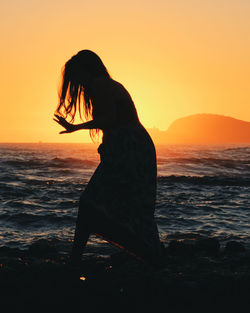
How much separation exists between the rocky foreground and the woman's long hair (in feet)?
5.79

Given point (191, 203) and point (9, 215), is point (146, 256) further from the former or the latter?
point (191, 203)

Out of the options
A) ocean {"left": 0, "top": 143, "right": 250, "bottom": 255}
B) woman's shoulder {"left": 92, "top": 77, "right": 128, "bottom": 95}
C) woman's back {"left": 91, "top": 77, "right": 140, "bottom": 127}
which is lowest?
ocean {"left": 0, "top": 143, "right": 250, "bottom": 255}

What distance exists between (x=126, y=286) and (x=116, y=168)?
1326mm

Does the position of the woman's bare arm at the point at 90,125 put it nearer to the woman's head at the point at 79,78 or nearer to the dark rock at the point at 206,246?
the woman's head at the point at 79,78

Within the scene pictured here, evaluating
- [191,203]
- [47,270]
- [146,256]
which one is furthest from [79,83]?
[191,203]

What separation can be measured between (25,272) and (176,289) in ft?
5.76

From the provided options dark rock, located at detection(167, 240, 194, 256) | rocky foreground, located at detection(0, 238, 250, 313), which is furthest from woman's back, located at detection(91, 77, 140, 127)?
dark rock, located at detection(167, 240, 194, 256)

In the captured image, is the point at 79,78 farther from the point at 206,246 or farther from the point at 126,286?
the point at 206,246

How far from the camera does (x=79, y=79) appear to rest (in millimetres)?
3174

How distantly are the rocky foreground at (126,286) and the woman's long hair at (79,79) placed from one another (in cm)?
176

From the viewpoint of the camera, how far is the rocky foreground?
3100 millimetres

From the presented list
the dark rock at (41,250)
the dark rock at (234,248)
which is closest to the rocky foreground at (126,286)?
the dark rock at (41,250)

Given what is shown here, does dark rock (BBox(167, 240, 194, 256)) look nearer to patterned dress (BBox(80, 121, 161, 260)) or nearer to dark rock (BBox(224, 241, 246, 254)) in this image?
dark rock (BBox(224, 241, 246, 254))

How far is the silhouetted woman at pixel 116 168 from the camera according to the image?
→ 314 cm
